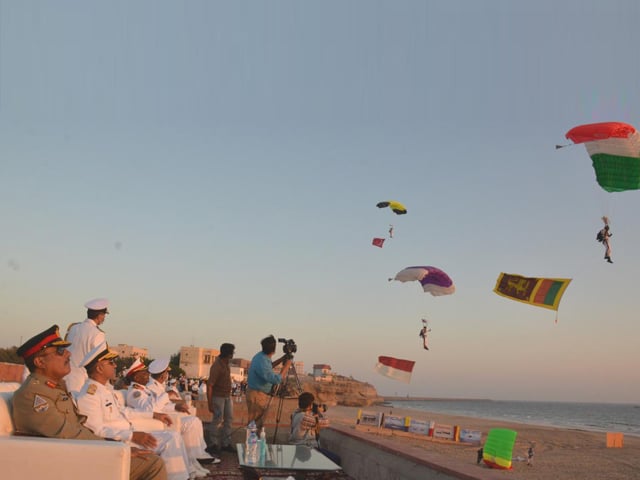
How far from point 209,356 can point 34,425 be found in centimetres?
9013

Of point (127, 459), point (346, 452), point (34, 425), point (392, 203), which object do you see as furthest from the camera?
point (392, 203)

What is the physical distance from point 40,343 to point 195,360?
86395 millimetres

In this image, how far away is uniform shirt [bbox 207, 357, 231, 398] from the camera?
7.66 m

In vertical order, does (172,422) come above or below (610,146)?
below

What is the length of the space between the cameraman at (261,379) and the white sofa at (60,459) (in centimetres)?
372

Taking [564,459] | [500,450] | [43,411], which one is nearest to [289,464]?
[43,411]

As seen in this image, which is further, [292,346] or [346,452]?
[292,346]

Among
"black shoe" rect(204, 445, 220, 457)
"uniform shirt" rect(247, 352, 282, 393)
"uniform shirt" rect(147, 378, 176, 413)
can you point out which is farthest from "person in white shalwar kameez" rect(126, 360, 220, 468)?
"black shoe" rect(204, 445, 220, 457)

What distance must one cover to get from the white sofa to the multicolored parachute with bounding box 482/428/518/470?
36.3 feet

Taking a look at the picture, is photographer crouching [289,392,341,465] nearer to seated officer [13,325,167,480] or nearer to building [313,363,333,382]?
seated officer [13,325,167,480]

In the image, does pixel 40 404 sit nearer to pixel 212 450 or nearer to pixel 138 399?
pixel 138 399

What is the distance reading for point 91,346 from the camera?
4926 millimetres

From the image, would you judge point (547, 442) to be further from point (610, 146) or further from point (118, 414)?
point (118, 414)

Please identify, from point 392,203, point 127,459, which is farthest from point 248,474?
point 392,203
